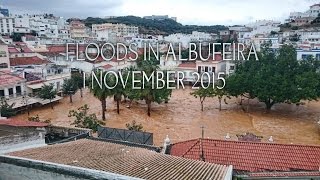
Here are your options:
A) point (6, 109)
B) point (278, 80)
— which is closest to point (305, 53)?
point (278, 80)

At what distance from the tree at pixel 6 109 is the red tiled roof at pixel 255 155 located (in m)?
20.4

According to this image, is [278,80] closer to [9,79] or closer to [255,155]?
[255,155]

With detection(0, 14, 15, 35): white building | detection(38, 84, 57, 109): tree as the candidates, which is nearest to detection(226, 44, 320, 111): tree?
detection(38, 84, 57, 109): tree

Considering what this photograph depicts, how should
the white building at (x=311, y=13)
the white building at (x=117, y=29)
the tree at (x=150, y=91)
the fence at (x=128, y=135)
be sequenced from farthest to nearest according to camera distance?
the white building at (x=117, y=29)
the white building at (x=311, y=13)
the tree at (x=150, y=91)
the fence at (x=128, y=135)

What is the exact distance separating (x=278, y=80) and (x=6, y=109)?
2665 centimetres

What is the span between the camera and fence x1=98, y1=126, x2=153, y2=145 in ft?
62.3

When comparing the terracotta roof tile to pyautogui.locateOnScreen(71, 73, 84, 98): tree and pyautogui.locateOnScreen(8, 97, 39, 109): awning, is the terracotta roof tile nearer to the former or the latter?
pyautogui.locateOnScreen(8, 97, 39, 109): awning

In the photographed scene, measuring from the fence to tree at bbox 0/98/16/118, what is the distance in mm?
15010

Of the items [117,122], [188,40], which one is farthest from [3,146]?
[188,40]

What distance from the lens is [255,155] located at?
587 inches

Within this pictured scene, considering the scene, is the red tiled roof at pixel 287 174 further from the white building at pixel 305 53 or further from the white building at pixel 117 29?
the white building at pixel 117 29

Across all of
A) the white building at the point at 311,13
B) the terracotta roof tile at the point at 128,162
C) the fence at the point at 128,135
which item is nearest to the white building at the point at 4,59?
the fence at the point at 128,135

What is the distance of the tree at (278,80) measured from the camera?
32.9m

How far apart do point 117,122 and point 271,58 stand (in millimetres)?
19092
